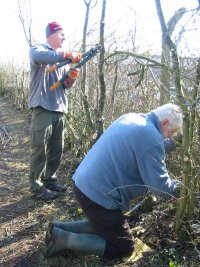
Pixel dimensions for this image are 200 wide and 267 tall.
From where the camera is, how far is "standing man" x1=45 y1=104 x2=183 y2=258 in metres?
2.76

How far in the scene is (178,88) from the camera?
284cm

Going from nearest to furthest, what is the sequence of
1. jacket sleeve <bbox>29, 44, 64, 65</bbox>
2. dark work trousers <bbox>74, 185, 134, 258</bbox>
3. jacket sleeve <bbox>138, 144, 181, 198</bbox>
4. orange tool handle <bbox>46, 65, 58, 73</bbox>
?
jacket sleeve <bbox>138, 144, 181, 198</bbox>
dark work trousers <bbox>74, 185, 134, 258</bbox>
jacket sleeve <bbox>29, 44, 64, 65</bbox>
orange tool handle <bbox>46, 65, 58, 73</bbox>

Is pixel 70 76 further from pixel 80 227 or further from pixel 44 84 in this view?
pixel 80 227

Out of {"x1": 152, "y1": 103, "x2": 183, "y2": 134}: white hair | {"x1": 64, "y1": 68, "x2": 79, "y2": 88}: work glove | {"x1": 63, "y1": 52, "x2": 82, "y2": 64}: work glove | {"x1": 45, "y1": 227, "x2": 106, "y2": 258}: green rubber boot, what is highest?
{"x1": 63, "y1": 52, "x2": 82, "y2": 64}: work glove

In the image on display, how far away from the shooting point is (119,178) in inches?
113

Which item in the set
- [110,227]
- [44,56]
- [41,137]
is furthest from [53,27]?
[110,227]

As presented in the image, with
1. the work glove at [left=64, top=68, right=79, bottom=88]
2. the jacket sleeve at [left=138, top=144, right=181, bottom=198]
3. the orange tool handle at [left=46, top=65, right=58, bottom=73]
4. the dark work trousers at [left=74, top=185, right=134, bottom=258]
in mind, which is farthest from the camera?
the work glove at [left=64, top=68, right=79, bottom=88]

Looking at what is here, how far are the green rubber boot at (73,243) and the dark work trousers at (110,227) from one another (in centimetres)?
6

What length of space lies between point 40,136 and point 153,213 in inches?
57.7

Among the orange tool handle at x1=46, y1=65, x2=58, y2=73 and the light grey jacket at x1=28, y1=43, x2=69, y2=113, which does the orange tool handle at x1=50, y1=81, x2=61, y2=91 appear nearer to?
the light grey jacket at x1=28, y1=43, x2=69, y2=113

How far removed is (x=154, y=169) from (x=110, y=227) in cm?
60

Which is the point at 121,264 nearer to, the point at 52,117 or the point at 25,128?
the point at 52,117

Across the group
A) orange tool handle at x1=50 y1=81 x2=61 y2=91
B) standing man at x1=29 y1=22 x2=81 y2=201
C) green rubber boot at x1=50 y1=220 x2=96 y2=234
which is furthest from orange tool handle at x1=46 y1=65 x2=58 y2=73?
green rubber boot at x1=50 y1=220 x2=96 y2=234

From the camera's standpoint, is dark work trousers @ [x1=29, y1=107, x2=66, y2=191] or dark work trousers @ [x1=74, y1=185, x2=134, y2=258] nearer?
dark work trousers @ [x1=74, y1=185, x2=134, y2=258]
